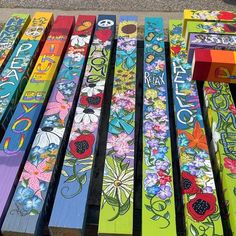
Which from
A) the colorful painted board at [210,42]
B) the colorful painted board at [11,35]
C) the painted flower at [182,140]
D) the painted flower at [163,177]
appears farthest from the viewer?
the colorful painted board at [11,35]

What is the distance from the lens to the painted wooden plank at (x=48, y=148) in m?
3.34

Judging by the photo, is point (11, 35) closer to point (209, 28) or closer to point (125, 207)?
point (209, 28)

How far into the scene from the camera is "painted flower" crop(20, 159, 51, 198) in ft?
11.8

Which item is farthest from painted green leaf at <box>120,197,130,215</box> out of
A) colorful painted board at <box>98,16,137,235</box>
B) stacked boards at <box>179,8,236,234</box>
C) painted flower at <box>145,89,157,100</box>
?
painted flower at <box>145,89,157,100</box>

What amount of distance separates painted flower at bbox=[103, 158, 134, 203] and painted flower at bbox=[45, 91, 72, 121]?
2.77ft

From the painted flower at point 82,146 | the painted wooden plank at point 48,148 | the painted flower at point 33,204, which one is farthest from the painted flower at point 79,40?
the painted flower at point 33,204

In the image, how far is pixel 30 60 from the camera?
519 centimetres

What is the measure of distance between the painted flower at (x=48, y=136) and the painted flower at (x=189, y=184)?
4.26 feet

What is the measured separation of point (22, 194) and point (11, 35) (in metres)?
3.00

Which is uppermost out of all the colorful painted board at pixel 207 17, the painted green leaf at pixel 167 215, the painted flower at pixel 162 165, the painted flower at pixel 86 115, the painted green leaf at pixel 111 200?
the colorful painted board at pixel 207 17

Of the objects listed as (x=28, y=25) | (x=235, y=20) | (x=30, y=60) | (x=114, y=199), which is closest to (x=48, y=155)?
(x=114, y=199)

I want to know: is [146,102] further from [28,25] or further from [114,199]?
[28,25]

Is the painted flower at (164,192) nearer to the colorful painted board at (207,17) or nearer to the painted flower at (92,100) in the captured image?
the painted flower at (92,100)

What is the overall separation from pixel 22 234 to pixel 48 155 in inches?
33.7
